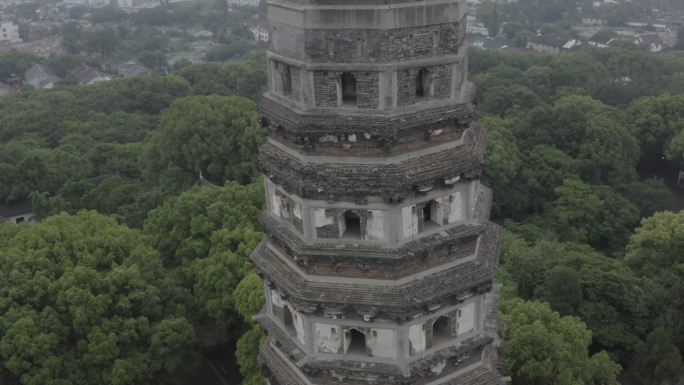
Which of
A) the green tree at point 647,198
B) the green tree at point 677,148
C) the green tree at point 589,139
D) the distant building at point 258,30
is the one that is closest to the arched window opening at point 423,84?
the green tree at point 589,139

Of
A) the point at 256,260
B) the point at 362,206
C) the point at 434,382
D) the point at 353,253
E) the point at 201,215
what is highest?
the point at 362,206

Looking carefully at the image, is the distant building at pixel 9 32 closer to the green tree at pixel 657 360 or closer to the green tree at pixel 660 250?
the green tree at pixel 660 250

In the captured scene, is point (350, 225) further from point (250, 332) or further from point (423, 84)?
point (250, 332)

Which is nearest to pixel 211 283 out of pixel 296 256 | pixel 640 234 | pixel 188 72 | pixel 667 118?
pixel 296 256

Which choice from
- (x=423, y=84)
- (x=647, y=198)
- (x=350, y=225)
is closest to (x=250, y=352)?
(x=350, y=225)

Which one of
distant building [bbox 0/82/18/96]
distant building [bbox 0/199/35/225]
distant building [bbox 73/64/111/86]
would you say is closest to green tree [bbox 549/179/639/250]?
distant building [bbox 0/199/35/225]

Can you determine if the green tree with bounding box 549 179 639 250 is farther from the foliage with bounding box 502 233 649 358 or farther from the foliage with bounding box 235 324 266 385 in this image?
the foliage with bounding box 235 324 266 385

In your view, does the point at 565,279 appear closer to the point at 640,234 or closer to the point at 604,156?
the point at 640,234
